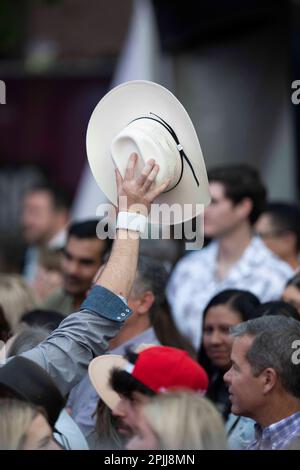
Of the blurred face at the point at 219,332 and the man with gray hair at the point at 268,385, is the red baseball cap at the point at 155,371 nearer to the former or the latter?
the man with gray hair at the point at 268,385

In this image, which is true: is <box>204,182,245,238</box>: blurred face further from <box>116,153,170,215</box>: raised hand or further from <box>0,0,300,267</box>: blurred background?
<box>116,153,170,215</box>: raised hand

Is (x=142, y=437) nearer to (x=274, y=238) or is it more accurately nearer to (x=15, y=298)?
(x=15, y=298)

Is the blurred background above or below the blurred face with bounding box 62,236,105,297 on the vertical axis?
above

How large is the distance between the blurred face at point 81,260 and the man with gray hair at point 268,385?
2.25 meters

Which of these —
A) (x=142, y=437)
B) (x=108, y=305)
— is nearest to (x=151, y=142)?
(x=108, y=305)

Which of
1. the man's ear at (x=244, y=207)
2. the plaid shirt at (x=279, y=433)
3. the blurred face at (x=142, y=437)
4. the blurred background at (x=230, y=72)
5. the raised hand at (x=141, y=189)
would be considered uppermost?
the blurred background at (x=230, y=72)

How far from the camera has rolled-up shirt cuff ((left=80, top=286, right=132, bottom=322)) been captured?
3.43 meters

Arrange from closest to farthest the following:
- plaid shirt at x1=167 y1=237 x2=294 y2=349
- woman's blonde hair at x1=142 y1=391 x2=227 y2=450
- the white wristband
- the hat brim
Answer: woman's blonde hair at x1=142 y1=391 x2=227 y2=450
the white wristband
the hat brim
plaid shirt at x1=167 y1=237 x2=294 y2=349

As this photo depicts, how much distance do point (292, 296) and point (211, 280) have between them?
4.27 feet

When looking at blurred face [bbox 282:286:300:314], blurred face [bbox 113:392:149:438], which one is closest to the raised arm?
blurred face [bbox 113:392:149:438]

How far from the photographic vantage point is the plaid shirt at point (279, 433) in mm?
3529

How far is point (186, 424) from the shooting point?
9.96 ft

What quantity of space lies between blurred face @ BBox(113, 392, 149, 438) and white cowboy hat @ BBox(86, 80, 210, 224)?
0.65 meters

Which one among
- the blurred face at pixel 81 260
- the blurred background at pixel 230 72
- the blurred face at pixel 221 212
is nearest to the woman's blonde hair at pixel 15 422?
the blurred face at pixel 81 260
